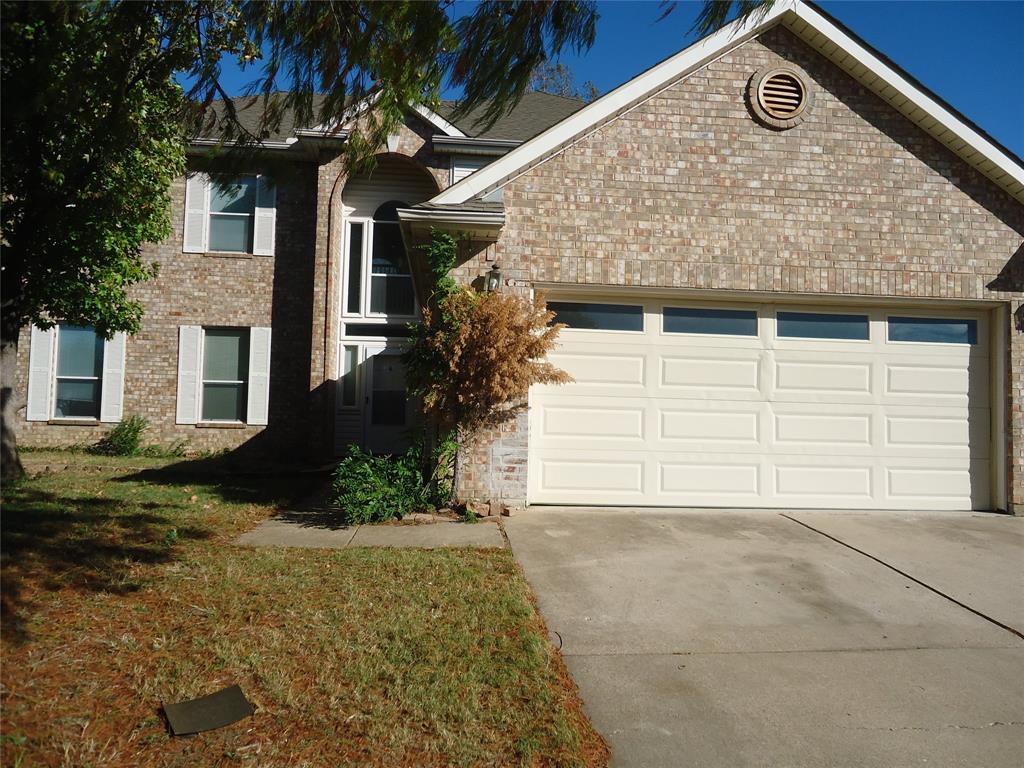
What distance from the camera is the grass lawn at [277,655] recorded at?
103 inches

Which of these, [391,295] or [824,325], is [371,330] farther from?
[824,325]

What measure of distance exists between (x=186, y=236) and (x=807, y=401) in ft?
39.8

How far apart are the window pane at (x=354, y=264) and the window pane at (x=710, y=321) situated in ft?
25.7

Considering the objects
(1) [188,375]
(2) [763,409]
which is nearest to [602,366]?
(2) [763,409]

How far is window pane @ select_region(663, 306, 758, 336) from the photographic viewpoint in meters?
7.70

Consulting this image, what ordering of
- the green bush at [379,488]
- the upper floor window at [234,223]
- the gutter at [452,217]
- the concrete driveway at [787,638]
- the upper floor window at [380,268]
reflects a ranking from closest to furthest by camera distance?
the concrete driveway at [787,638], the green bush at [379,488], the gutter at [452,217], the upper floor window at [234,223], the upper floor window at [380,268]

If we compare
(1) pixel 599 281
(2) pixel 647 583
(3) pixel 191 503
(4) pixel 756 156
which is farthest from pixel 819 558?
(3) pixel 191 503

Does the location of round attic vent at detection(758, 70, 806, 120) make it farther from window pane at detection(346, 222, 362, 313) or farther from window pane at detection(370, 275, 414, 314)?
window pane at detection(346, 222, 362, 313)

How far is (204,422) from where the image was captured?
13039 mm

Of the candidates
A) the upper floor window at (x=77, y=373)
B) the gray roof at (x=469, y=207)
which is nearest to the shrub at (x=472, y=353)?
the gray roof at (x=469, y=207)

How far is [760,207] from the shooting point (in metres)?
7.44

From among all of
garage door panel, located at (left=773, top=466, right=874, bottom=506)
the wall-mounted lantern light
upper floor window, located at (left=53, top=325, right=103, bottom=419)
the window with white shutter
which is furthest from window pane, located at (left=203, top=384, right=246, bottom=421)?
garage door panel, located at (left=773, top=466, right=874, bottom=506)

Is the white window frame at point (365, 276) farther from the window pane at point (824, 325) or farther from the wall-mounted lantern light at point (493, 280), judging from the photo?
the window pane at point (824, 325)

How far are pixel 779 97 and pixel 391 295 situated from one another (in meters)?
8.43
